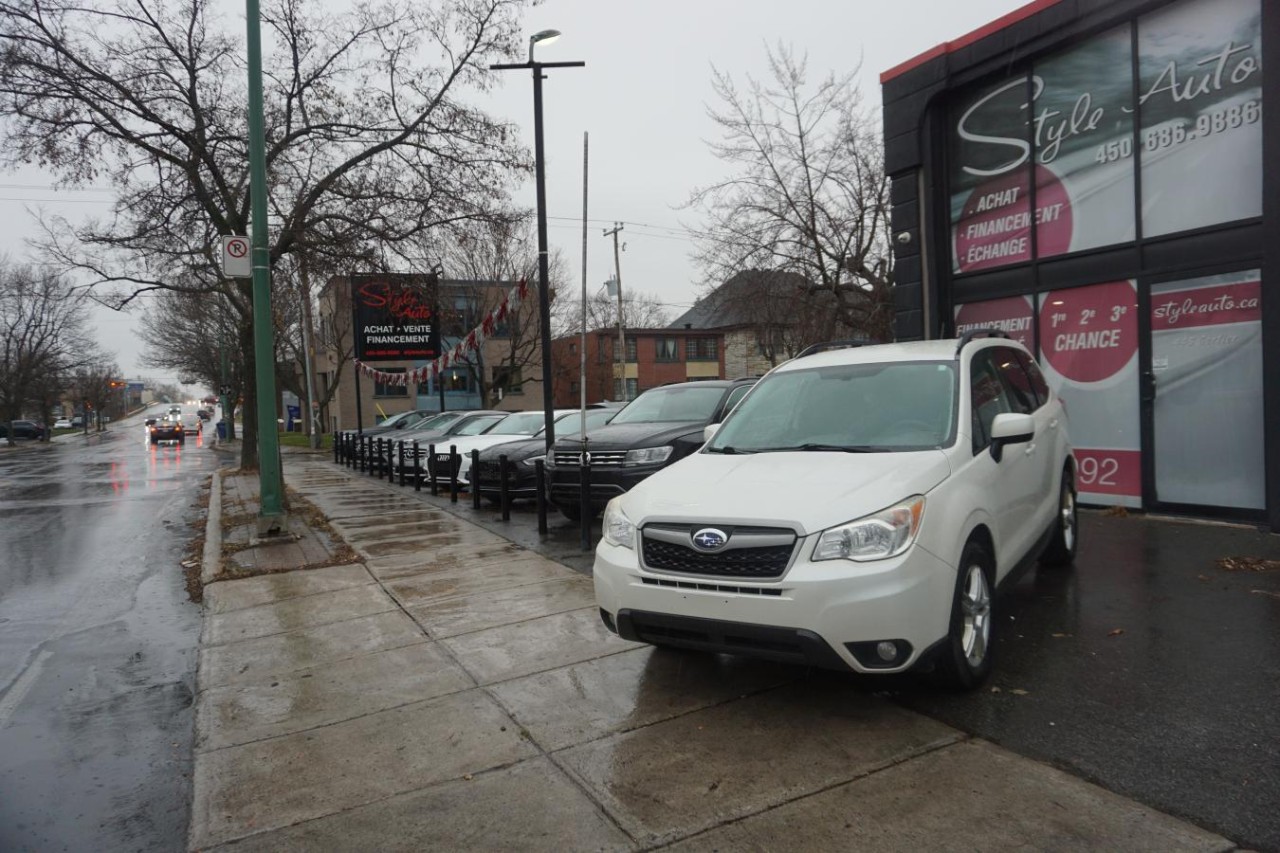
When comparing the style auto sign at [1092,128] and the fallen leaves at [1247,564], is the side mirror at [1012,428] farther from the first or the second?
the style auto sign at [1092,128]

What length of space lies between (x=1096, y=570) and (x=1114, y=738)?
10.7ft

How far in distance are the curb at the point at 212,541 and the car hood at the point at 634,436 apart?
3729mm

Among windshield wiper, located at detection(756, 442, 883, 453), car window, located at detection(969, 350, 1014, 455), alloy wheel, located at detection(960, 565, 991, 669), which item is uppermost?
car window, located at detection(969, 350, 1014, 455)

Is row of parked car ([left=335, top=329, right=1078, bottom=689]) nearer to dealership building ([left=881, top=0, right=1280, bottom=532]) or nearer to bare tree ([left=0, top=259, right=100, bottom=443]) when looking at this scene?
dealership building ([left=881, top=0, right=1280, bottom=532])

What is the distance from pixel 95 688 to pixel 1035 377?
22.1ft

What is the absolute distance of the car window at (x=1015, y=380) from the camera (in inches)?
222

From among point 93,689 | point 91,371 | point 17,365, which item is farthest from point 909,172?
point 91,371

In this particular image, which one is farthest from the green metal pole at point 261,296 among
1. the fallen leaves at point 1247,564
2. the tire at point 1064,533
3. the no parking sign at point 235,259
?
the fallen leaves at point 1247,564

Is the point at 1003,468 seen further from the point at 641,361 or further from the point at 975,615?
the point at 641,361

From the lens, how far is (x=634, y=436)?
30.0ft

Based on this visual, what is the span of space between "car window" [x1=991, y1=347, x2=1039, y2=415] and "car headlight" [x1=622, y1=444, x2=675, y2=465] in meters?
3.68

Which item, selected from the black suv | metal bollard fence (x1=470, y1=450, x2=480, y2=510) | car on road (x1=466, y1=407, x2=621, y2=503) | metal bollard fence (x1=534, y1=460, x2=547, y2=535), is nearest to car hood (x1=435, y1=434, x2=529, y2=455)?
car on road (x1=466, y1=407, x2=621, y2=503)

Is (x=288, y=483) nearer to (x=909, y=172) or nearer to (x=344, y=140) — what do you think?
(x=344, y=140)

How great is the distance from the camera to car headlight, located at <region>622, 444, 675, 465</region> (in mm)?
8734
